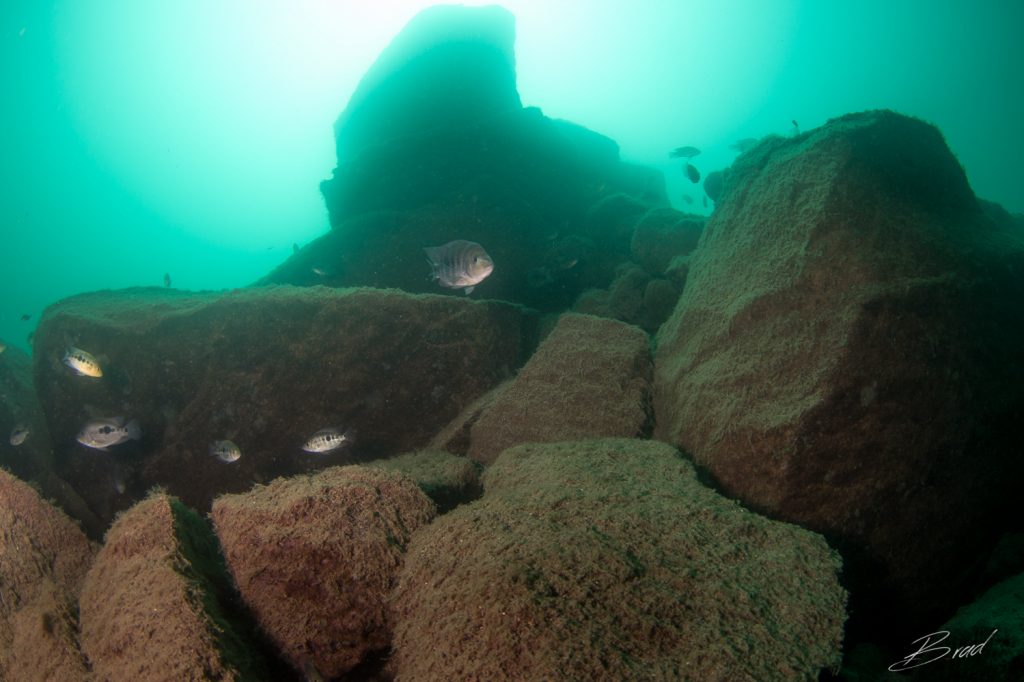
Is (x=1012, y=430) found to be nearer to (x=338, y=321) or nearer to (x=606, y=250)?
(x=338, y=321)

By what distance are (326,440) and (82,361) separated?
3.34 meters

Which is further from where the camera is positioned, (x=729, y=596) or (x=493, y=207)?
(x=493, y=207)

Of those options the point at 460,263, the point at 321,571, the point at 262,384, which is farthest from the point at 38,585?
the point at 460,263

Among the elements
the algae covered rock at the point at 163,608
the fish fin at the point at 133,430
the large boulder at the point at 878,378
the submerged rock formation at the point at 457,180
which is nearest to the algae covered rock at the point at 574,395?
the large boulder at the point at 878,378

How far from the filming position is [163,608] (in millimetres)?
2484

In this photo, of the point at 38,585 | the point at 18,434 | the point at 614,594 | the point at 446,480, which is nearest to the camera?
the point at 614,594

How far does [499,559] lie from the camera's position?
2.23 metres

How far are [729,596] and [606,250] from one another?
1079cm

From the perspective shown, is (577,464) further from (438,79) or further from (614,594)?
(438,79)

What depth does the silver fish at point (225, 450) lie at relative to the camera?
240 inches

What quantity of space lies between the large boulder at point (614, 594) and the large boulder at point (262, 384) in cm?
370

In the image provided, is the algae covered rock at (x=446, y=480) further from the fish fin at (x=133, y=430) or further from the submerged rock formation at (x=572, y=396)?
the fish fin at (x=133, y=430)

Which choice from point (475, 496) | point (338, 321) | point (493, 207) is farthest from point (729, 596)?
point (493, 207)
